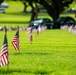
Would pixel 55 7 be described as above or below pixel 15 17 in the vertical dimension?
above

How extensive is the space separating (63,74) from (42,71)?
104cm

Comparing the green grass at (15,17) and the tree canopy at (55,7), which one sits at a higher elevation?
the tree canopy at (55,7)

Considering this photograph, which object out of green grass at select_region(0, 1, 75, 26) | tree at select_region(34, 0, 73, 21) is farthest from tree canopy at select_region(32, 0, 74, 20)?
green grass at select_region(0, 1, 75, 26)

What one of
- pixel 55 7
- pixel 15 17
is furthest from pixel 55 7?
pixel 15 17

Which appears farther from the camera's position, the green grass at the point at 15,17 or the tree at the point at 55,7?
the green grass at the point at 15,17

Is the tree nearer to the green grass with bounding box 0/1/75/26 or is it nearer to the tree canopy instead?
the tree canopy

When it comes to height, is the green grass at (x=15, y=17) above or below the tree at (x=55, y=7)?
below

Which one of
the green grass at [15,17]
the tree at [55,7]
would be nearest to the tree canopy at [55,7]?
the tree at [55,7]

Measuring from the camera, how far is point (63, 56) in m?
19.8

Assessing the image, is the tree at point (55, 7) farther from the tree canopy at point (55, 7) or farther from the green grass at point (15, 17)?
the green grass at point (15, 17)

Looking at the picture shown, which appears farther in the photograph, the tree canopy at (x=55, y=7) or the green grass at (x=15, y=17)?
the green grass at (x=15, y=17)

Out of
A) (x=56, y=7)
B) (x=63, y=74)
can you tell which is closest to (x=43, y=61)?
(x=63, y=74)

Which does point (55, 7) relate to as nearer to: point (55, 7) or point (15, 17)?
point (55, 7)

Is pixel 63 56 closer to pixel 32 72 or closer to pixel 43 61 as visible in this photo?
pixel 43 61
